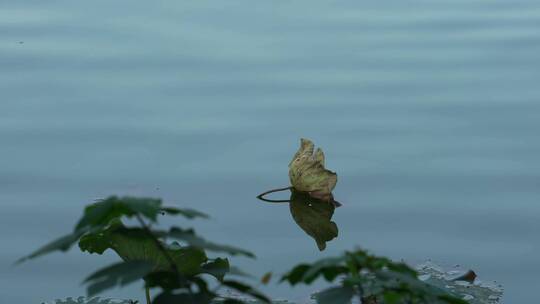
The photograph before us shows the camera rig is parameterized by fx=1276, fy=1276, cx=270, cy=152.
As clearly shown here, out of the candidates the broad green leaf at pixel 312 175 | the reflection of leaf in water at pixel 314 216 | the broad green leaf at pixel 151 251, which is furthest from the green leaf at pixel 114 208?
the broad green leaf at pixel 312 175

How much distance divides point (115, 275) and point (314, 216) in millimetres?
1959

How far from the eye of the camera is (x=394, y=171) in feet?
12.3

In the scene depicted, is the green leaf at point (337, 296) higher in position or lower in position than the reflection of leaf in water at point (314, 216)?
lower

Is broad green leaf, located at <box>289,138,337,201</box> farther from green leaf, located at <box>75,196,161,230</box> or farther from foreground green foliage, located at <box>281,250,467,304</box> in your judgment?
green leaf, located at <box>75,196,161,230</box>

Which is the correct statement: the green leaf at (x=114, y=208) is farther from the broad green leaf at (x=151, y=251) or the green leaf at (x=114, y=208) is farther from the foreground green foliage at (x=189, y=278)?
the broad green leaf at (x=151, y=251)

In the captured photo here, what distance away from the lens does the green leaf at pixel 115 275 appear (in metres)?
1.47

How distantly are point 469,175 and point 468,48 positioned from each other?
1.53 m

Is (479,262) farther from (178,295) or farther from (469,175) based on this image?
(178,295)

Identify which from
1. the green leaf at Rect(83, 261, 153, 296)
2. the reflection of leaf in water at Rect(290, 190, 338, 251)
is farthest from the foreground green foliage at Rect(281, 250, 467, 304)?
the reflection of leaf in water at Rect(290, 190, 338, 251)

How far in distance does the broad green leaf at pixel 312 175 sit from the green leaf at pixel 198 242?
1950 millimetres

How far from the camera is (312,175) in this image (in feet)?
11.4

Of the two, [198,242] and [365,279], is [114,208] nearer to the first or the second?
[198,242]

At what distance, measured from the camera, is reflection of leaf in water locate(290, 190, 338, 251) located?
10.9 ft

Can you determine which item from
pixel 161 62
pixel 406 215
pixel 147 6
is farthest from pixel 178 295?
pixel 147 6
